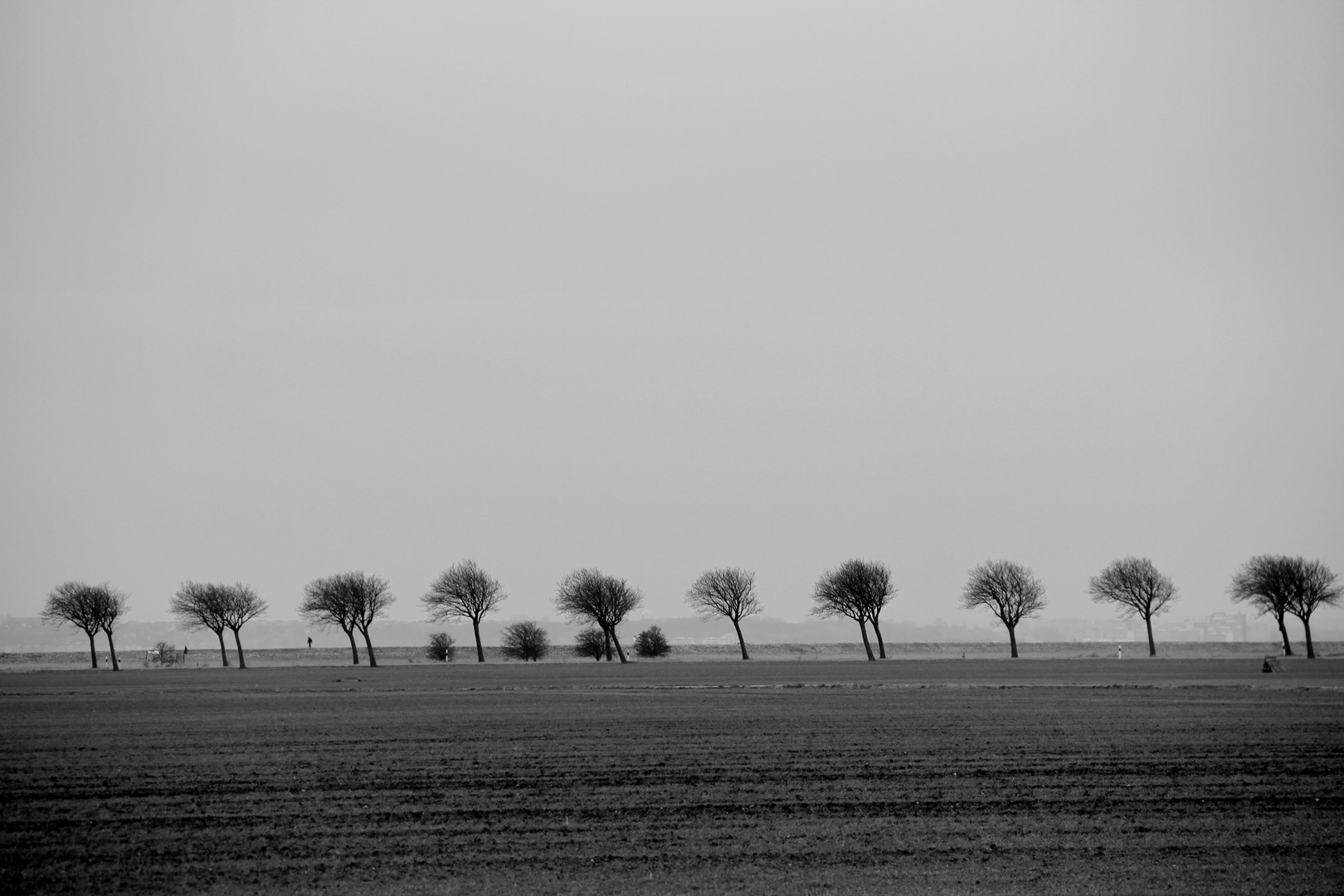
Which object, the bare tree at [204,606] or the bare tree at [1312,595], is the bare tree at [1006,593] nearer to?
the bare tree at [1312,595]

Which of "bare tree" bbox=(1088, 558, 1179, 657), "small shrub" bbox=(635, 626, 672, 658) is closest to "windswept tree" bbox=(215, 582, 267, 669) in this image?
"small shrub" bbox=(635, 626, 672, 658)

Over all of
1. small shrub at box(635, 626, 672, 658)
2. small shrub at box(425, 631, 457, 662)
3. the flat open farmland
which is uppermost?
the flat open farmland

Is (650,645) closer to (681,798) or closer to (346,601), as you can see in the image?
(346,601)

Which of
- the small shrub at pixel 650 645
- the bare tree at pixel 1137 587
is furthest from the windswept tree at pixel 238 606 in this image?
the bare tree at pixel 1137 587

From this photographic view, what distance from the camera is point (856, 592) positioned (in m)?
96.8

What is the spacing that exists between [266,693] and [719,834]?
38.4 metres

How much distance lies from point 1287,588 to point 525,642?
69.1 metres

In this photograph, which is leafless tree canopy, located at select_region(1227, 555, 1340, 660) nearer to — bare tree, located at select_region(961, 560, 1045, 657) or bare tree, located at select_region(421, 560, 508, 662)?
bare tree, located at select_region(961, 560, 1045, 657)

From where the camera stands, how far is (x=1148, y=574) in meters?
94.9

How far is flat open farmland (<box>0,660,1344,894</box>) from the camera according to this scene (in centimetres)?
1460

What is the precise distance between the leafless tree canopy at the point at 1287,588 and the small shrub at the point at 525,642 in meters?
64.9

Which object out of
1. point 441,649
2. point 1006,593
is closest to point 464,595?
point 441,649

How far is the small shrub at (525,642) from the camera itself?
319ft

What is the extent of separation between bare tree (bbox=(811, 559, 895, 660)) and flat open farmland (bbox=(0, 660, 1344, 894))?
58311 mm
